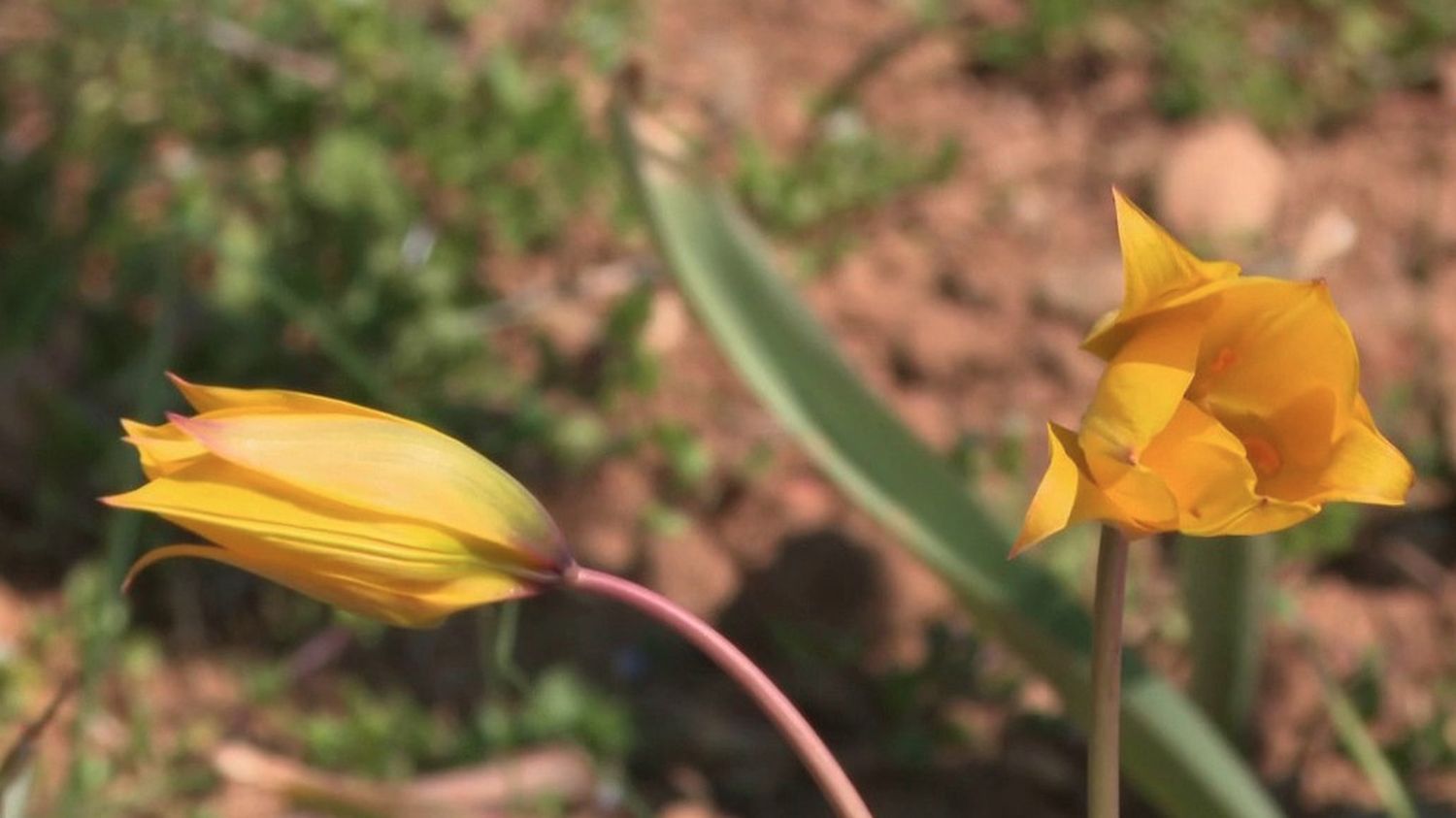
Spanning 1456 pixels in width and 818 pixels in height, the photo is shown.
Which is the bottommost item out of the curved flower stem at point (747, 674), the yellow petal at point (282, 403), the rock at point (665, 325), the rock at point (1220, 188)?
the rock at point (665, 325)

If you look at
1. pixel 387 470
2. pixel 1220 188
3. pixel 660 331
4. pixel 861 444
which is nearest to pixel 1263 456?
pixel 387 470

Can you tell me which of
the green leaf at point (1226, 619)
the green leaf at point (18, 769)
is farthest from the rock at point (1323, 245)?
the green leaf at point (18, 769)

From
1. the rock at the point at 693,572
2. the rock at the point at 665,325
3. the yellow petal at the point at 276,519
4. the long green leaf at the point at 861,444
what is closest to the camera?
the yellow petal at the point at 276,519

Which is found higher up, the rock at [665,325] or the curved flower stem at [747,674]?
the curved flower stem at [747,674]

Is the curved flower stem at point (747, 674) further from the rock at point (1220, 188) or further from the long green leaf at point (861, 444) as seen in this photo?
the rock at point (1220, 188)

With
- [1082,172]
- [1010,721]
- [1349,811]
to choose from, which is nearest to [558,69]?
[1082,172]

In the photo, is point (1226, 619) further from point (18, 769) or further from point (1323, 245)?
point (18, 769)

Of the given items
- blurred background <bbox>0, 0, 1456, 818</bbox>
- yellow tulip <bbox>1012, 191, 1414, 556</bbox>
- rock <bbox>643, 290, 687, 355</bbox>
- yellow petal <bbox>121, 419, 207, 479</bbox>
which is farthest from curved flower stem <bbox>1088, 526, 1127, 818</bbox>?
rock <bbox>643, 290, 687, 355</bbox>
